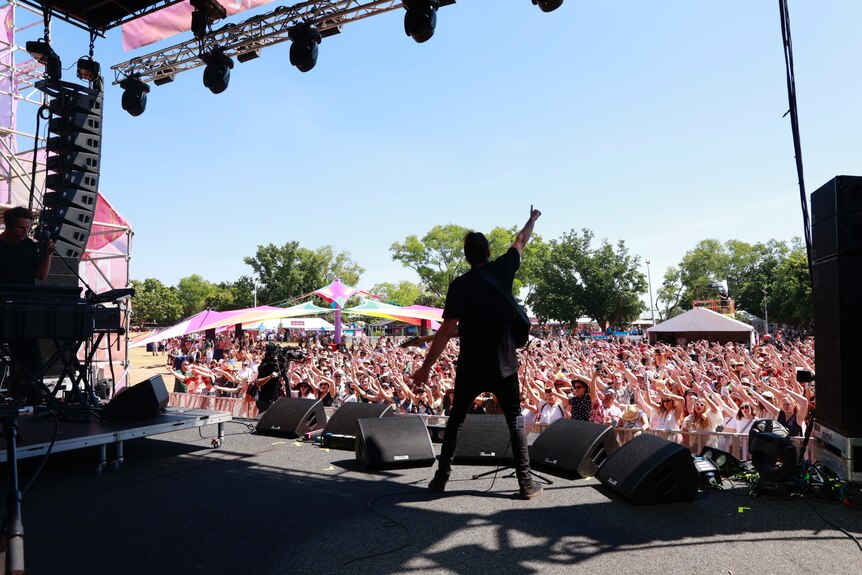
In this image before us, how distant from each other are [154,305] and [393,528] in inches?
2849

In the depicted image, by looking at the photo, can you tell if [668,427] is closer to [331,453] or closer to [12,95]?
[331,453]

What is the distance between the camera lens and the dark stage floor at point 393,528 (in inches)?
100

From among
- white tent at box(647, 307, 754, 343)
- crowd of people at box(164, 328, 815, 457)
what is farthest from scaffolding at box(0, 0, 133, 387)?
white tent at box(647, 307, 754, 343)

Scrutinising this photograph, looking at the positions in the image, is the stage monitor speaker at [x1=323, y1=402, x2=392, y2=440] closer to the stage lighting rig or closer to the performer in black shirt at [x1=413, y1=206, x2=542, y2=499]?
the performer in black shirt at [x1=413, y1=206, x2=542, y2=499]

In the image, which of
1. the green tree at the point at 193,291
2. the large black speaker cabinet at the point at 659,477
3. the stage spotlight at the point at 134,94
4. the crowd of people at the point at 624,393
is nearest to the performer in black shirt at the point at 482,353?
the large black speaker cabinet at the point at 659,477

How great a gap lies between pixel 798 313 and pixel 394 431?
5362 cm

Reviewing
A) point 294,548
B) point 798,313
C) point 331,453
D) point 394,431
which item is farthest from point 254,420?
point 798,313

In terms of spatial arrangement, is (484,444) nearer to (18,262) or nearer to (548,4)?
(18,262)

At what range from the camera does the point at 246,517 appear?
3207 millimetres

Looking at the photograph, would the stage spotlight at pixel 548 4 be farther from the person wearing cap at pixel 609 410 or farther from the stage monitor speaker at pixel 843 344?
the person wearing cap at pixel 609 410

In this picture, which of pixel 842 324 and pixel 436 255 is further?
pixel 436 255

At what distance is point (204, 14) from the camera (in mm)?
7898

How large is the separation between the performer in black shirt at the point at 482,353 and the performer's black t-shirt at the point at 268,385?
13.9 feet

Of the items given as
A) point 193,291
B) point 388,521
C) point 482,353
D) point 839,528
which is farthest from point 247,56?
point 193,291
